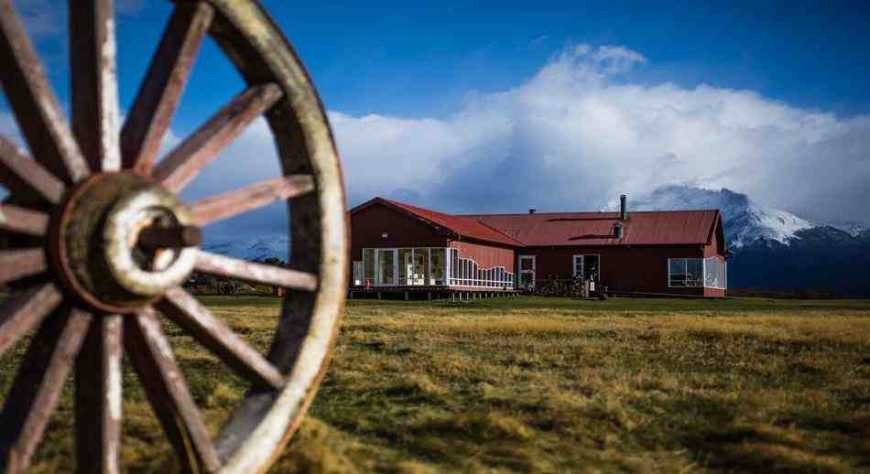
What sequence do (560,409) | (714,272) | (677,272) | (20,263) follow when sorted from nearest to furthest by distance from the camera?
(20,263)
(560,409)
(677,272)
(714,272)

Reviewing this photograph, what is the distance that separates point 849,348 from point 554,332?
13.5ft

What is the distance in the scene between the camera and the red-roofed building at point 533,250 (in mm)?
39062

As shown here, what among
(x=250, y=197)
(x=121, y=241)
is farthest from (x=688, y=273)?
(x=121, y=241)

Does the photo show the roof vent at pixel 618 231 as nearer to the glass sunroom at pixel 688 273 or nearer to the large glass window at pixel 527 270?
the glass sunroom at pixel 688 273

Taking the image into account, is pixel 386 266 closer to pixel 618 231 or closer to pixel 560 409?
pixel 618 231

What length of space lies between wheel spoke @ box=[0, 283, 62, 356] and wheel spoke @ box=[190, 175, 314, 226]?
2.36ft

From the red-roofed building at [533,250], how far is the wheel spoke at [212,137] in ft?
111

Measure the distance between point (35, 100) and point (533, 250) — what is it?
44.3 m

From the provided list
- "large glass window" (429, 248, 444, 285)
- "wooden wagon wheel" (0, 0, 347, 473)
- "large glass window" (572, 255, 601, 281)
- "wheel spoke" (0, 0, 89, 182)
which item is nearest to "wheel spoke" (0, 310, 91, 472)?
"wooden wagon wheel" (0, 0, 347, 473)

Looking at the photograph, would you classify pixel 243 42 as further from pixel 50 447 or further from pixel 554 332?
pixel 554 332

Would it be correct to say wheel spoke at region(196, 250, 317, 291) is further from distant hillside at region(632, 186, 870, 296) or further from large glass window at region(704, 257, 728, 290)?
distant hillside at region(632, 186, 870, 296)

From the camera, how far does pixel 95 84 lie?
10.3ft

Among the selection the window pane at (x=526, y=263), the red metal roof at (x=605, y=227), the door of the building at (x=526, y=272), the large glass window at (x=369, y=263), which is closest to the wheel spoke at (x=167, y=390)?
the large glass window at (x=369, y=263)

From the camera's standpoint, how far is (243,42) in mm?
3621
